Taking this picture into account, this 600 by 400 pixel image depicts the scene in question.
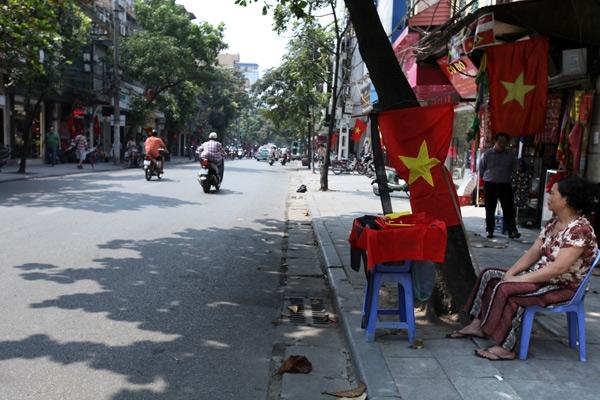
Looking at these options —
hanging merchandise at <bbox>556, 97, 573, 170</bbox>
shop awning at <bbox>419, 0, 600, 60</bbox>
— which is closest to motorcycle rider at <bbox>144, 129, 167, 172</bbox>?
hanging merchandise at <bbox>556, 97, 573, 170</bbox>

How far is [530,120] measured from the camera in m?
6.58

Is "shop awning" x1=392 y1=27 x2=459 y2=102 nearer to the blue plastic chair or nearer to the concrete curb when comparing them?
the concrete curb

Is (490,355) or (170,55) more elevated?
(170,55)

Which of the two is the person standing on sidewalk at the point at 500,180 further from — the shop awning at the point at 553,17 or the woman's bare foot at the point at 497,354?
the woman's bare foot at the point at 497,354

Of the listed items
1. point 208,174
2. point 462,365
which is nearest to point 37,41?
point 208,174

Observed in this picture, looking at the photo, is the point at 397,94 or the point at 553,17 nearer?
the point at 397,94

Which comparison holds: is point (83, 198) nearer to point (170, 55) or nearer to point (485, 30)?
point (485, 30)

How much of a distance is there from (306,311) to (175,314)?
129 cm

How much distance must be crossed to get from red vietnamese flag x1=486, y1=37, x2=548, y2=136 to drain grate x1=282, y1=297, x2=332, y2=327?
2943mm

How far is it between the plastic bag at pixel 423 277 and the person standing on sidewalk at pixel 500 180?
5548mm

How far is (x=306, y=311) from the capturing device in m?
5.74

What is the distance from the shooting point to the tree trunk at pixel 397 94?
4977 millimetres

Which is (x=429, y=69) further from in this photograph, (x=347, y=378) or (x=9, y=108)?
(x=9, y=108)

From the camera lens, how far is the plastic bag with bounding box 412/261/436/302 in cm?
437
